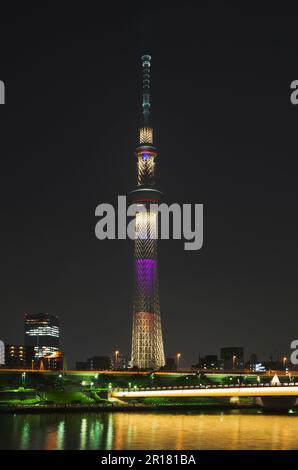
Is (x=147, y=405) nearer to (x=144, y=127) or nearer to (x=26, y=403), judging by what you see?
(x=26, y=403)

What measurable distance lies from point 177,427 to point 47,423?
49.5 feet

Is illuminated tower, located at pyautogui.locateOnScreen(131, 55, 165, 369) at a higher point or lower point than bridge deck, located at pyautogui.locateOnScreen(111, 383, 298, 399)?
higher

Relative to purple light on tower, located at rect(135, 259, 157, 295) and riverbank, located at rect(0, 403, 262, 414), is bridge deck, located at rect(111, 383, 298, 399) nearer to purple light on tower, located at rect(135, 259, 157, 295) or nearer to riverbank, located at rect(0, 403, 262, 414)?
riverbank, located at rect(0, 403, 262, 414)

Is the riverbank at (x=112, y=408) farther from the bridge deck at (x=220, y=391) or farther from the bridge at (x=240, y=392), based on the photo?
the bridge at (x=240, y=392)

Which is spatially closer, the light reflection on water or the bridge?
the light reflection on water

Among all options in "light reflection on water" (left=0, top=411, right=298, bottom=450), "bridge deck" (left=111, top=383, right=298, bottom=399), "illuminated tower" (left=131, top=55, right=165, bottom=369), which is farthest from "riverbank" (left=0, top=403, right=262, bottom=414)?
"illuminated tower" (left=131, top=55, right=165, bottom=369)

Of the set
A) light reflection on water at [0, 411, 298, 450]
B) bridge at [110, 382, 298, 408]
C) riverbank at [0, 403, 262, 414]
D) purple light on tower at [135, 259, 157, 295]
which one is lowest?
light reflection on water at [0, 411, 298, 450]

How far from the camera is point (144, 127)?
199 meters

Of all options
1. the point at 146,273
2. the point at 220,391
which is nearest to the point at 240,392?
the point at 220,391

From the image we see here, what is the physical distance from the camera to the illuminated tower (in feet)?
611

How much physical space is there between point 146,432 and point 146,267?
11844 centimetres

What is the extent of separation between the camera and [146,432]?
73.5 metres

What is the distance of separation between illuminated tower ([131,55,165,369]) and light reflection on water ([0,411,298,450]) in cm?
8670
